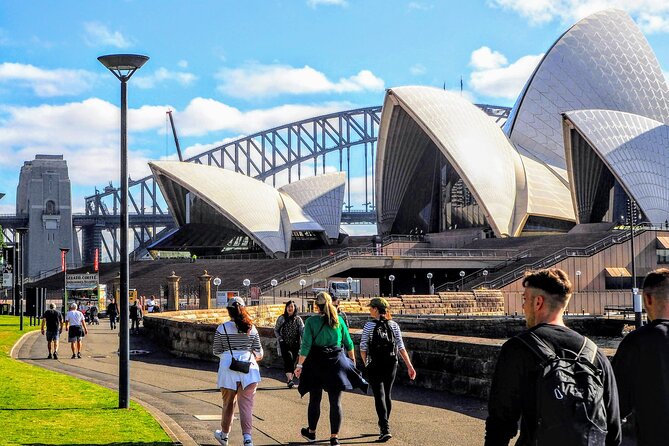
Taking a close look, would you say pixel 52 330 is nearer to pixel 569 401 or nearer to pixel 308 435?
pixel 308 435

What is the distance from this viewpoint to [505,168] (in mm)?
75312

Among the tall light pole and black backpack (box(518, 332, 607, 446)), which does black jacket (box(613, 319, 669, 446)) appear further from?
the tall light pole

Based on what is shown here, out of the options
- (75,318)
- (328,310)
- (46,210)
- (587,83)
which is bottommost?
(75,318)

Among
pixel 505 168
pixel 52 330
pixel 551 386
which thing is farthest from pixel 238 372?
pixel 505 168

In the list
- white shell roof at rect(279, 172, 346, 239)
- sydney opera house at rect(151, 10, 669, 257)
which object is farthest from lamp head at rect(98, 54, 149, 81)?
white shell roof at rect(279, 172, 346, 239)

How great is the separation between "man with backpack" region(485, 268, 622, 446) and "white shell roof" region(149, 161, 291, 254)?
71.9 meters

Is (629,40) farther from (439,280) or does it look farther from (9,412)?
(9,412)

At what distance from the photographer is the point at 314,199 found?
3558 inches

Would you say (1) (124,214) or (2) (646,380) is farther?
(1) (124,214)

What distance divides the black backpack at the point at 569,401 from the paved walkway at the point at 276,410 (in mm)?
5726

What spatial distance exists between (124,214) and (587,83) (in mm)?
74740

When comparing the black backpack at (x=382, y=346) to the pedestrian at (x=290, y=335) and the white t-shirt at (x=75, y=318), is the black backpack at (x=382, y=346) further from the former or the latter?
the white t-shirt at (x=75, y=318)

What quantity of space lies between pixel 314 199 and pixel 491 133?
21.3 metres

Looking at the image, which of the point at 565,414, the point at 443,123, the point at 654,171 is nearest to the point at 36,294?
the point at 565,414
